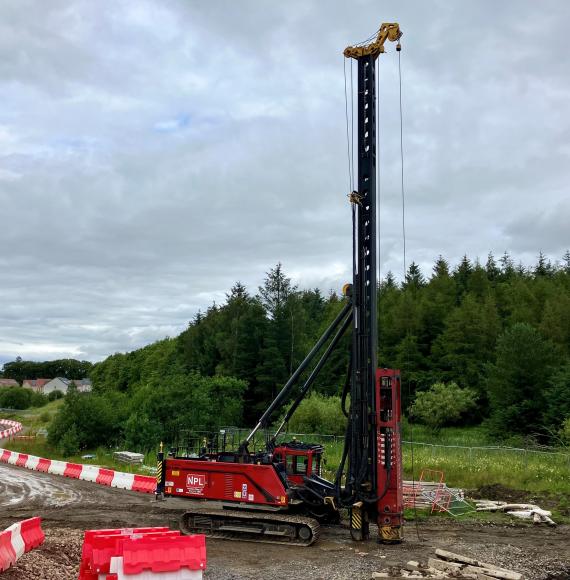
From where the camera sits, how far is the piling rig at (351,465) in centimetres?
1439

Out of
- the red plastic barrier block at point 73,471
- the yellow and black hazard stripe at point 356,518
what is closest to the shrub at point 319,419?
the red plastic barrier block at point 73,471

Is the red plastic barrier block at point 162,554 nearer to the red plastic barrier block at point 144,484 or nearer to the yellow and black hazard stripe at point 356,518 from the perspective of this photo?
the yellow and black hazard stripe at point 356,518

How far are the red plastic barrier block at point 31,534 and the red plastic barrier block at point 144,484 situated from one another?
481 inches

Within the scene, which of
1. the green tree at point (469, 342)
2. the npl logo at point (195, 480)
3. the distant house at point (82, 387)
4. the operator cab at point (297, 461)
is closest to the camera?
the npl logo at point (195, 480)

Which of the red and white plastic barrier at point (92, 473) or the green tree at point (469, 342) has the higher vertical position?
the green tree at point (469, 342)

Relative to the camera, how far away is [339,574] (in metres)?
12.0

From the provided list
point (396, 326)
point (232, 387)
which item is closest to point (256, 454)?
point (232, 387)

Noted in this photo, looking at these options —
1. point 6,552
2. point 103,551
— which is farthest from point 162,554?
point 6,552

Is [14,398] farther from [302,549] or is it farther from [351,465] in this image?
[351,465]

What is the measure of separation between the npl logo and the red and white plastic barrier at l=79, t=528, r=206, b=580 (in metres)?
7.26

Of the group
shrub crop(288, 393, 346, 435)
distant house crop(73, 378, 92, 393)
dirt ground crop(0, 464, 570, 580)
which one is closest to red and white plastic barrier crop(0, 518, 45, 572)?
dirt ground crop(0, 464, 570, 580)

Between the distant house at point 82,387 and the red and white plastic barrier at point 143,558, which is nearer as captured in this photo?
the red and white plastic barrier at point 143,558

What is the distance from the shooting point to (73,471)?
27.5 metres

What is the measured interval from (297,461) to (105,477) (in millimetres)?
12437
